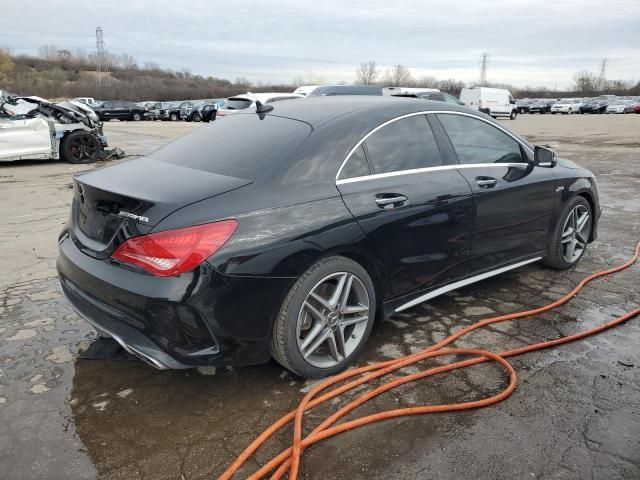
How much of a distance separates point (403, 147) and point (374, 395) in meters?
1.57

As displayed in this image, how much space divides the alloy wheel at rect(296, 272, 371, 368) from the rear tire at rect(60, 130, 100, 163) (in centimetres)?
1133

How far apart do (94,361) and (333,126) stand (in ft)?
6.76

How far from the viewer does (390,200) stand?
3.16 meters

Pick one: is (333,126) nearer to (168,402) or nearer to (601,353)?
(168,402)

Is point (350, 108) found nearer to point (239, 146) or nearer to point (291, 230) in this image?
point (239, 146)

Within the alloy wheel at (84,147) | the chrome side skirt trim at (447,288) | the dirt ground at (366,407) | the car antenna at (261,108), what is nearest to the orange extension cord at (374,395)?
the dirt ground at (366,407)

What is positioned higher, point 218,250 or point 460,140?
point 460,140

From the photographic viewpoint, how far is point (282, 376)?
10.0ft

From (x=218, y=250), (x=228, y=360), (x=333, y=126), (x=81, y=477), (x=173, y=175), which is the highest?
(x=333, y=126)

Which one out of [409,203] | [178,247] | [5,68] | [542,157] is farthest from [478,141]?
[5,68]

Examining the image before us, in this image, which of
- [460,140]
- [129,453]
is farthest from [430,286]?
[129,453]

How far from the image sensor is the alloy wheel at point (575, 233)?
15.3 feet

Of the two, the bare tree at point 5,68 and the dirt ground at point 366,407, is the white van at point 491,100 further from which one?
the bare tree at point 5,68

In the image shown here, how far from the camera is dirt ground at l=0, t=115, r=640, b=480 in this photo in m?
2.33
